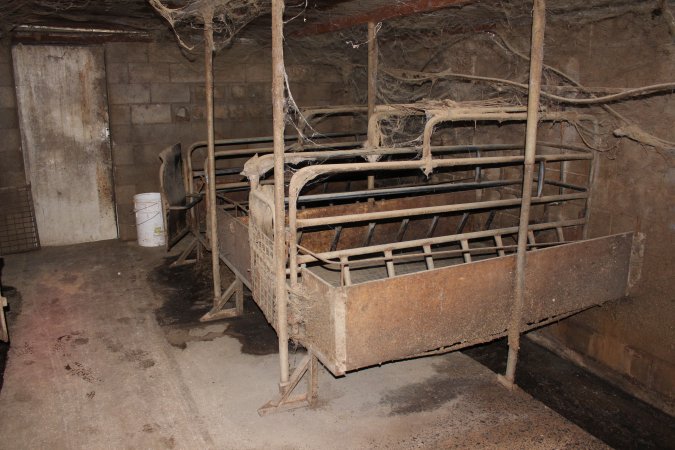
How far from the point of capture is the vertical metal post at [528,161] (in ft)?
10.0

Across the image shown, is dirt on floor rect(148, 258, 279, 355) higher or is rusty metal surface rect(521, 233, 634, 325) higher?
rusty metal surface rect(521, 233, 634, 325)

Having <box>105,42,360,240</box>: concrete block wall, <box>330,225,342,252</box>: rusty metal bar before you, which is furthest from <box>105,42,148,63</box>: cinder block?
<box>330,225,342,252</box>: rusty metal bar

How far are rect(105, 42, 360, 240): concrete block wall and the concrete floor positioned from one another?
256cm

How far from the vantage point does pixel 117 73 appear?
655 cm

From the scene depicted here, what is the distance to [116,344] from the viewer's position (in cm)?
419

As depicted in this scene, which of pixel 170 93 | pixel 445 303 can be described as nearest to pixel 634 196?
pixel 445 303

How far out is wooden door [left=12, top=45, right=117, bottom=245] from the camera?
21.0ft

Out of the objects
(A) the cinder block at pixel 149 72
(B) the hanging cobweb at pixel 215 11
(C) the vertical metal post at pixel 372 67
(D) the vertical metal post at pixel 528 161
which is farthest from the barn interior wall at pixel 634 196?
(A) the cinder block at pixel 149 72

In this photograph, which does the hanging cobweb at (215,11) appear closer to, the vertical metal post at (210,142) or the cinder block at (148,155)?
the vertical metal post at (210,142)

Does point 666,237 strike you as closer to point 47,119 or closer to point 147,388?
point 147,388

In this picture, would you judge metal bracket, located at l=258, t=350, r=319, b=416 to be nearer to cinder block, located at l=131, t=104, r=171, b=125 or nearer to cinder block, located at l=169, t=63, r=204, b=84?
cinder block, located at l=131, t=104, r=171, b=125

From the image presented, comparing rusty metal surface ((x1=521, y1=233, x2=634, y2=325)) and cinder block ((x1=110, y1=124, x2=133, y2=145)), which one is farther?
cinder block ((x1=110, y1=124, x2=133, y2=145))

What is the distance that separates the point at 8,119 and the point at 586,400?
6784mm

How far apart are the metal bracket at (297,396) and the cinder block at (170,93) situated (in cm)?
472
